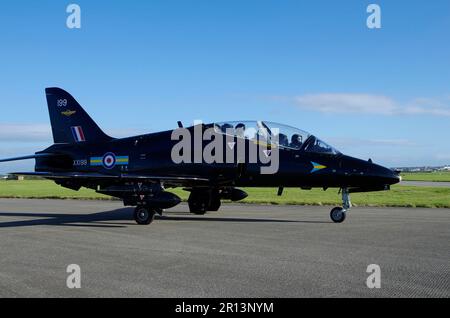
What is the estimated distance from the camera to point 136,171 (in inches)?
619

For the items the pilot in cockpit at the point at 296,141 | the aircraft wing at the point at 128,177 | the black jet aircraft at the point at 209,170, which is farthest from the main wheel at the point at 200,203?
the pilot in cockpit at the point at 296,141

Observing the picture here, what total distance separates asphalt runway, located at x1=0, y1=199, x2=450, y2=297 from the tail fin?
4.22m

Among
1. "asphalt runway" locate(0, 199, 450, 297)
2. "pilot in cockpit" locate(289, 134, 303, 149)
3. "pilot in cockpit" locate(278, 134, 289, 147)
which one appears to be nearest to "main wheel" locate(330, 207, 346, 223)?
"asphalt runway" locate(0, 199, 450, 297)

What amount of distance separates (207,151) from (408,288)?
31.1 feet

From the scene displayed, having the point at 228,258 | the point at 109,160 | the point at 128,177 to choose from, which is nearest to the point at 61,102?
the point at 109,160

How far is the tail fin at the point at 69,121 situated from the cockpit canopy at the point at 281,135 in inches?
237

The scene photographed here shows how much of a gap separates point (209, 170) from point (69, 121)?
6655mm

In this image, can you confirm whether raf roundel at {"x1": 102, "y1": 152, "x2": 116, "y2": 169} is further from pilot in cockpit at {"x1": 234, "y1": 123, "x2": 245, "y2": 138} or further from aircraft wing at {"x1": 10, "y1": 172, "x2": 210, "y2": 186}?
pilot in cockpit at {"x1": 234, "y1": 123, "x2": 245, "y2": 138}

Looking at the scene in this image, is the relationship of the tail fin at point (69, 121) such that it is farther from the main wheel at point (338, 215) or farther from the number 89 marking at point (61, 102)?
the main wheel at point (338, 215)

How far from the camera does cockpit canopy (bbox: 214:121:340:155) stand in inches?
545

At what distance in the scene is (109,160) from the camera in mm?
16234

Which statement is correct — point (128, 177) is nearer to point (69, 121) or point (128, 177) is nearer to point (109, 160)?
point (109, 160)
